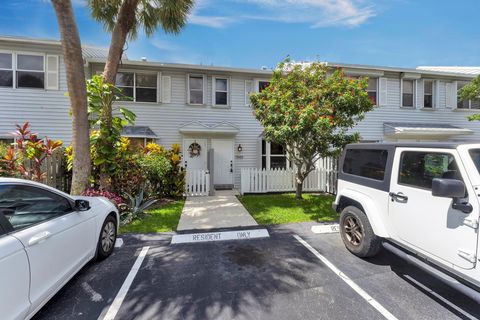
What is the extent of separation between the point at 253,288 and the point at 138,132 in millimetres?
9121

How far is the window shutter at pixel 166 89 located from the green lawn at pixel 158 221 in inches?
223

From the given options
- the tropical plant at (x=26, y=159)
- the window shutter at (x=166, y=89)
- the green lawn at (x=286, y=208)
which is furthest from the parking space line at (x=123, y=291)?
the window shutter at (x=166, y=89)

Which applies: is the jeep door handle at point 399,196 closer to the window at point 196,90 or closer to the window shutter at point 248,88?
the window shutter at point 248,88

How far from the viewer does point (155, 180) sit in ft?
27.6

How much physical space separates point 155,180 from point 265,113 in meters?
4.55

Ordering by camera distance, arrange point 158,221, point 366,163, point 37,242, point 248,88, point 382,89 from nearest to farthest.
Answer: point 37,242, point 366,163, point 158,221, point 248,88, point 382,89

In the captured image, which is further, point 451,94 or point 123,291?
point 451,94

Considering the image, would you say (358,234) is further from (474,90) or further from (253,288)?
(474,90)

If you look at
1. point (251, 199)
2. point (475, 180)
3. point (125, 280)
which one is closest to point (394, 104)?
point (251, 199)

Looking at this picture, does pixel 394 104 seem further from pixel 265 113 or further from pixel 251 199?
pixel 251 199

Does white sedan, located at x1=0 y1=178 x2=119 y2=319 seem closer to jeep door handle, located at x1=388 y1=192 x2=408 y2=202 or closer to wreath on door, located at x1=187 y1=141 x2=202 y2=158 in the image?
jeep door handle, located at x1=388 y1=192 x2=408 y2=202

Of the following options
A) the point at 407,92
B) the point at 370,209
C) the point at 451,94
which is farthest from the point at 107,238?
the point at 451,94

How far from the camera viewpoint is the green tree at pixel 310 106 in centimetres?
688

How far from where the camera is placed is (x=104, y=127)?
255 inches
